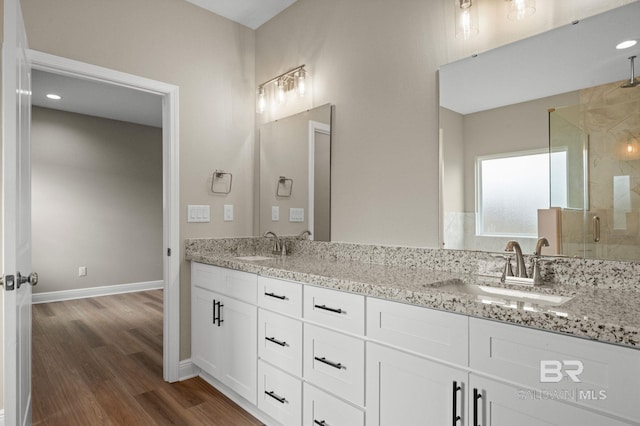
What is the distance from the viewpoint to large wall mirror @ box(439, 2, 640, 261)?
4.53ft

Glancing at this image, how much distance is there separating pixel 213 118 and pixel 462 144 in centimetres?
190

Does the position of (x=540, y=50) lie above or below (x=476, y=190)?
above

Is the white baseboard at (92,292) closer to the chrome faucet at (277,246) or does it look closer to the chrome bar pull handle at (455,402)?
the chrome faucet at (277,246)

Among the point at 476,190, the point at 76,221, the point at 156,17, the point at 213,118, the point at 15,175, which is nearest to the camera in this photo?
the point at 15,175

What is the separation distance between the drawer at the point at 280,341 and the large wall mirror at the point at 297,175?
75 centimetres

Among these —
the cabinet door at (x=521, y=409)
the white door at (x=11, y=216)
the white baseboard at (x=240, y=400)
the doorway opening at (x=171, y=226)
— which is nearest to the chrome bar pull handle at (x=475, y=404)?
the cabinet door at (x=521, y=409)

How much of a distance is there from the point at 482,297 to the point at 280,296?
3.30ft

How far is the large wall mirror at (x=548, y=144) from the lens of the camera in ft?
4.53

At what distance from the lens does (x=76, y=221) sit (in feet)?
17.8

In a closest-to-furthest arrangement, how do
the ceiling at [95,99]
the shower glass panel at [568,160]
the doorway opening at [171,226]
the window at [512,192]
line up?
the shower glass panel at [568,160] < the window at [512,192] < the doorway opening at [171,226] < the ceiling at [95,99]

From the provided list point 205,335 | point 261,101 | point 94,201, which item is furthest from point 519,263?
point 94,201

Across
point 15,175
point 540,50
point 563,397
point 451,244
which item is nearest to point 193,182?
point 15,175

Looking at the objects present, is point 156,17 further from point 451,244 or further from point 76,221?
point 76,221

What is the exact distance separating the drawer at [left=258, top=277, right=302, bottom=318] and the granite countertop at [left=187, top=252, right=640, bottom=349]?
41mm
